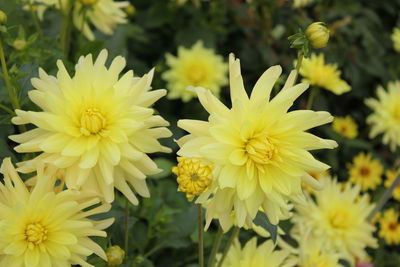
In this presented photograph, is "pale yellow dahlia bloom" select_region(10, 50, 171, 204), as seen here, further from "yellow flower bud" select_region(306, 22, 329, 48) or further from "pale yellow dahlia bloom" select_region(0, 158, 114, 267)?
"yellow flower bud" select_region(306, 22, 329, 48)

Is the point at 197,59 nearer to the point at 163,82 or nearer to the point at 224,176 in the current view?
the point at 163,82

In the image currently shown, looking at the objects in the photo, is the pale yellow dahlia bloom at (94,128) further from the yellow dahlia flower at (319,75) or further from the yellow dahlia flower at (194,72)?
the yellow dahlia flower at (194,72)

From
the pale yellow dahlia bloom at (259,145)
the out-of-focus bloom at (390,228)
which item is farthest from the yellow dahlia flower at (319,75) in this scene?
the pale yellow dahlia bloom at (259,145)

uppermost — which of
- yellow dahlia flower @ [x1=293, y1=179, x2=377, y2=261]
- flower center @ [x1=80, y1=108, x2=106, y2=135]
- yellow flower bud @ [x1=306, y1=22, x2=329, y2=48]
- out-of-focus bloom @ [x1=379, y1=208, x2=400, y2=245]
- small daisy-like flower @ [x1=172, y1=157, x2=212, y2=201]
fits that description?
yellow flower bud @ [x1=306, y1=22, x2=329, y2=48]

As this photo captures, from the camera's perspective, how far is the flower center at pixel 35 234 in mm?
1125

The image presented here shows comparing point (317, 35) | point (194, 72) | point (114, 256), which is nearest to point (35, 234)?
point (114, 256)

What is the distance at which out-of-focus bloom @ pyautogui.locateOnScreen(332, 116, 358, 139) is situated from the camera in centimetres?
278

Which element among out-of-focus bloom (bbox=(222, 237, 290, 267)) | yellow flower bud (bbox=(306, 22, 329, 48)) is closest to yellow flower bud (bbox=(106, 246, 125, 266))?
out-of-focus bloom (bbox=(222, 237, 290, 267))

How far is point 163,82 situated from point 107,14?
0.63m

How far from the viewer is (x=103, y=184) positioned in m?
1.10

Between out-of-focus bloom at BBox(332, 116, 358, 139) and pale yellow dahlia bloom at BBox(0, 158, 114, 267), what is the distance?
1.89m

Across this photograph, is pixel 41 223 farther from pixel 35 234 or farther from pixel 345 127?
pixel 345 127

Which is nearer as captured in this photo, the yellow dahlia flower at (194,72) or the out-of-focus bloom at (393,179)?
the yellow dahlia flower at (194,72)

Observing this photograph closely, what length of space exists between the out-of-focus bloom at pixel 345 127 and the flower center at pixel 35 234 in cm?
193
